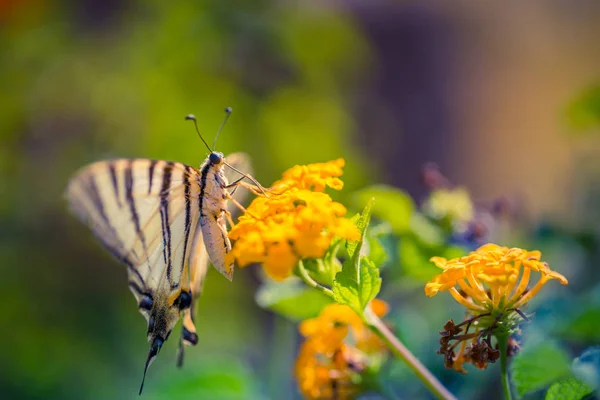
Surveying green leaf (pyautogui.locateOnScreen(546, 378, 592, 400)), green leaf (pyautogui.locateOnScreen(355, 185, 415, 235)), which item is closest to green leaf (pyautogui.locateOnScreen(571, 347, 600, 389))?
green leaf (pyautogui.locateOnScreen(546, 378, 592, 400))

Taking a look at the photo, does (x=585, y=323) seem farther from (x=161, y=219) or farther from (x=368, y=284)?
(x=161, y=219)

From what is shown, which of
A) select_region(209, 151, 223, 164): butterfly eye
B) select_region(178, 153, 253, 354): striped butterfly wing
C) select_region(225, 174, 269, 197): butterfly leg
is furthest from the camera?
select_region(178, 153, 253, 354): striped butterfly wing

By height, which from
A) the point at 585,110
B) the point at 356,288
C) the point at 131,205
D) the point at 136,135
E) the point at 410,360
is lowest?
the point at 410,360

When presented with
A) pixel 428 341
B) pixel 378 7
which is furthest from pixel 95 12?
pixel 378 7

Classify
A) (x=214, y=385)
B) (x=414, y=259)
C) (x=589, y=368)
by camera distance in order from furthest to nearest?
(x=214, y=385) < (x=414, y=259) < (x=589, y=368)

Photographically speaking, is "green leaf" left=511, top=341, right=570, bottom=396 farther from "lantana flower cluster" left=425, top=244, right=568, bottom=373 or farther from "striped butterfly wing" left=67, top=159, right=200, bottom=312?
"striped butterfly wing" left=67, top=159, right=200, bottom=312

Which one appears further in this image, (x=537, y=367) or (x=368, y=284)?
(x=537, y=367)

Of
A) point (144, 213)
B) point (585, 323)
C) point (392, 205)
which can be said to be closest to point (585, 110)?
point (392, 205)
